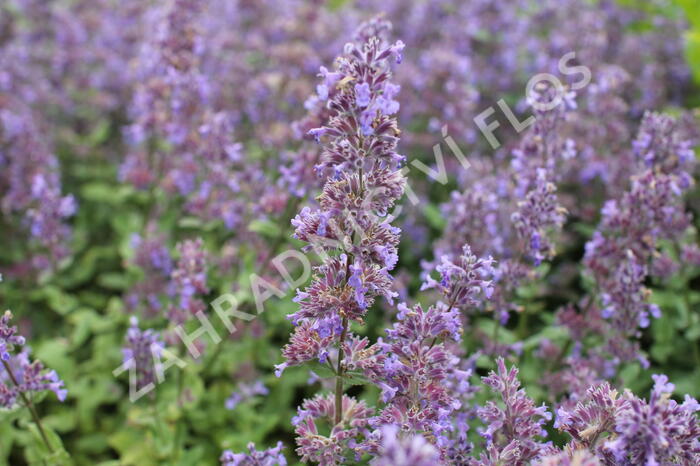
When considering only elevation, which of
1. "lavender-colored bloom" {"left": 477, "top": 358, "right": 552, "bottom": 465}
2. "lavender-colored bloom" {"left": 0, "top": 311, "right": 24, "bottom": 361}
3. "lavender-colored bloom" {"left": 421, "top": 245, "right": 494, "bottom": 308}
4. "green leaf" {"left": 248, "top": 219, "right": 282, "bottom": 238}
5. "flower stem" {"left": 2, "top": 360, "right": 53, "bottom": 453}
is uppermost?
"green leaf" {"left": 248, "top": 219, "right": 282, "bottom": 238}

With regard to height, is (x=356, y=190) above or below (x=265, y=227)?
below

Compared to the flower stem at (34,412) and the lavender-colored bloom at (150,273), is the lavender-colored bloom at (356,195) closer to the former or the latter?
the flower stem at (34,412)

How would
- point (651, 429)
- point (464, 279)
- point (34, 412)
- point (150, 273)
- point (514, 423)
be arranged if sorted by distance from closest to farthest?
1. point (651, 429)
2. point (514, 423)
3. point (464, 279)
4. point (34, 412)
5. point (150, 273)

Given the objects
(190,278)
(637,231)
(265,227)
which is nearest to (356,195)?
(265,227)

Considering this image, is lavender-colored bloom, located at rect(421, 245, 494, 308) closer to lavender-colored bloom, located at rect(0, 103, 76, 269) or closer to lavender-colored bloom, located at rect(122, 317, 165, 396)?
lavender-colored bloom, located at rect(122, 317, 165, 396)

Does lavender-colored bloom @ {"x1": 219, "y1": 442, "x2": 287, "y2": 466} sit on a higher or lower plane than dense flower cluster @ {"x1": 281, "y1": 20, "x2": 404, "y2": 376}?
lower

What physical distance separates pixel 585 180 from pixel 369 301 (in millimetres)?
3530

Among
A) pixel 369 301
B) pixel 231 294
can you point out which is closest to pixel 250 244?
pixel 231 294

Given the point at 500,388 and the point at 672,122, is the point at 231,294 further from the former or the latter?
the point at 672,122

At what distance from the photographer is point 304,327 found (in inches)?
113

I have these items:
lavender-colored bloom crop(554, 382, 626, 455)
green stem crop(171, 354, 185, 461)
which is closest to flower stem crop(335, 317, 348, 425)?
lavender-colored bloom crop(554, 382, 626, 455)

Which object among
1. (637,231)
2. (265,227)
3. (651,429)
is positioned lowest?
(651,429)

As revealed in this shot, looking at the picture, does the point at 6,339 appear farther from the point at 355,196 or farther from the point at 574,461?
the point at 574,461

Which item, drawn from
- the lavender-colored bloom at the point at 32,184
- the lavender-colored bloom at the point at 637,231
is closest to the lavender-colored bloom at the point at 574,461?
the lavender-colored bloom at the point at 637,231
